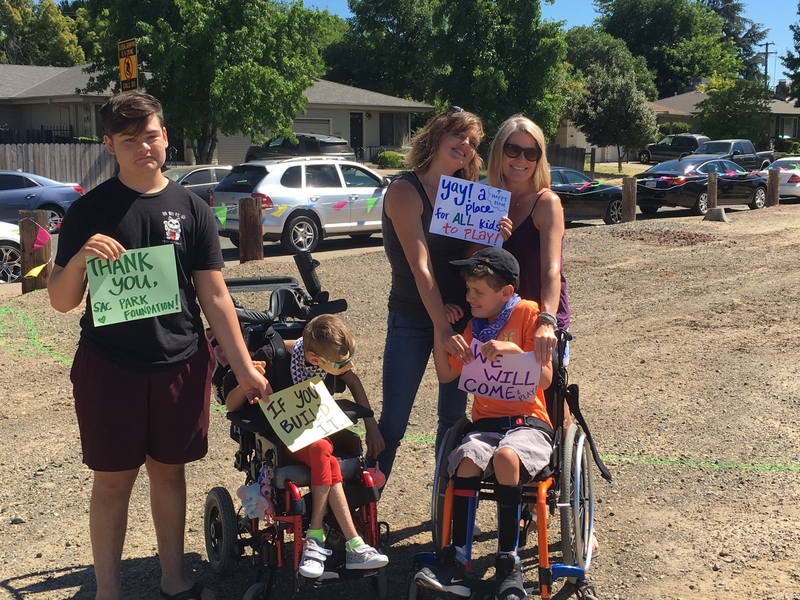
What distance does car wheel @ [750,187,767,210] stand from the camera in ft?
76.1

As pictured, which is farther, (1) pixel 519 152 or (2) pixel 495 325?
(1) pixel 519 152

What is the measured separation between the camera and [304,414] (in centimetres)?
369

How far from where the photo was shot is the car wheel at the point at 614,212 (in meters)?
19.7

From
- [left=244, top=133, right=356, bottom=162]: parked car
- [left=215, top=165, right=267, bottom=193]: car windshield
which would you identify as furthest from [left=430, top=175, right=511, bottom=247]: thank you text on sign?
[left=244, top=133, right=356, bottom=162]: parked car

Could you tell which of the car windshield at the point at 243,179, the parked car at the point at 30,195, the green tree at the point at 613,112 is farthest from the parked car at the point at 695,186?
the green tree at the point at 613,112

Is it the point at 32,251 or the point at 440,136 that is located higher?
the point at 440,136

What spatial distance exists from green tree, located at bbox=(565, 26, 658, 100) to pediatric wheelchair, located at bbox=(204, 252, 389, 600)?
66538 mm

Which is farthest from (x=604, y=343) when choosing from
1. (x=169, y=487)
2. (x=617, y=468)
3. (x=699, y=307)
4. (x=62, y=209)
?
(x=62, y=209)

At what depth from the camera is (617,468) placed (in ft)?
17.4

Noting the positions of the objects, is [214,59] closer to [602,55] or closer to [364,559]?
[364,559]

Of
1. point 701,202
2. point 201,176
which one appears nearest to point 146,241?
point 201,176

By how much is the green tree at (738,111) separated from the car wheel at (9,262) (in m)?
43.2

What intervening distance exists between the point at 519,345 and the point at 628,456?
82.6 inches

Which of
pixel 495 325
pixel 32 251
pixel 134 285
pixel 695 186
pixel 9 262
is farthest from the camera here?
pixel 695 186
